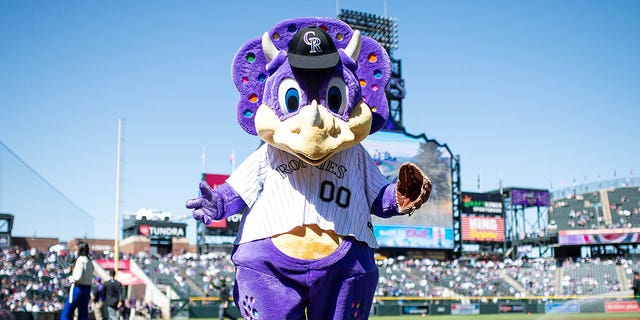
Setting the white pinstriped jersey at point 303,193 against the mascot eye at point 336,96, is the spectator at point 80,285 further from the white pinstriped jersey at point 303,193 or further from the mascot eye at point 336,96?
the mascot eye at point 336,96

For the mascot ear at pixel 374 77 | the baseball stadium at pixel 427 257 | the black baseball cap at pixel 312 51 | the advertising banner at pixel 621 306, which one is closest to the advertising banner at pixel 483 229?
the baseball stadium at pixel 427 257

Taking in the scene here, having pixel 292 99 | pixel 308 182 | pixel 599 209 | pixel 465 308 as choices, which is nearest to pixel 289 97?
pixel 292 99

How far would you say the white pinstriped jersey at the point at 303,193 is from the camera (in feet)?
13.4

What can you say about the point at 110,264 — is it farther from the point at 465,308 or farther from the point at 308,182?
the point at 308,182

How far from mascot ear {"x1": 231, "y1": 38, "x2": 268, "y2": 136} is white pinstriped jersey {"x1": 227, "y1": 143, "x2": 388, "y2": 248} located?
241 mm

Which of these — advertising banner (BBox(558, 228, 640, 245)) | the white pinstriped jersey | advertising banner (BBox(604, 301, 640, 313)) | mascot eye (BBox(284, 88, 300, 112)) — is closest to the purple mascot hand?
the white pinstriped jersey

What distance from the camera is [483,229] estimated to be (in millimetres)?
41906

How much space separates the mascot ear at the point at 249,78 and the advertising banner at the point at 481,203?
38.5 m

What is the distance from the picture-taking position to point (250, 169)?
4410 mm

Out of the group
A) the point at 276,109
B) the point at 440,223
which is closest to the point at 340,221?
the point at 276,109

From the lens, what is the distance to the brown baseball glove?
12.8 feet

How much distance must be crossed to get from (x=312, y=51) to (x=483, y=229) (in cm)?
3952

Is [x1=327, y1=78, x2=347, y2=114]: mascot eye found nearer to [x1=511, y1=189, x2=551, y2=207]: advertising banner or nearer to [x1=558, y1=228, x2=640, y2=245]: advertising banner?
[x1=511, y1=189, x2=551, y2=207]: advertising banner

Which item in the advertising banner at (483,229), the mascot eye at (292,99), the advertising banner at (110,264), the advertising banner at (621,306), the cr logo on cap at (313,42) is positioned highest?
the cr logo on cap at (313,42)
